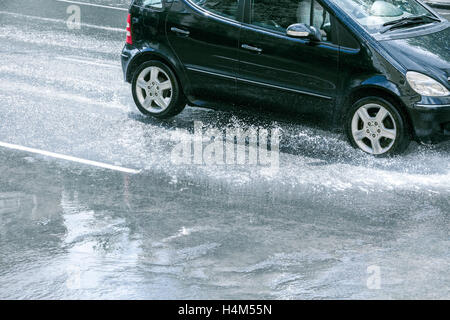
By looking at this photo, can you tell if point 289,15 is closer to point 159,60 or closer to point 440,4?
point 159,60

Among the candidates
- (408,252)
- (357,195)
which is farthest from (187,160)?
(408,252)

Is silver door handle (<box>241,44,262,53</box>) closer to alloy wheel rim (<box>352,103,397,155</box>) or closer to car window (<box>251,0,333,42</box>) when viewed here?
car window (<box>251,0,333,42</box>)

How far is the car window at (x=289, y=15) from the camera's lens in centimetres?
898

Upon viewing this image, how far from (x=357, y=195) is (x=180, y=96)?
10.3ft

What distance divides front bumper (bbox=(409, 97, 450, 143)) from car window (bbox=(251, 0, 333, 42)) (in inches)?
47.4

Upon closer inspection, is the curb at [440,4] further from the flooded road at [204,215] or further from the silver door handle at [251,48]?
the silver door handle at [251,48]

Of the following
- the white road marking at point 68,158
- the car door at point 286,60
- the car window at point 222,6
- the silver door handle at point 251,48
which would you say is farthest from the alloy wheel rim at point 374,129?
the white road marking at point 68,158

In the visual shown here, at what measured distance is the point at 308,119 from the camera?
9203mm

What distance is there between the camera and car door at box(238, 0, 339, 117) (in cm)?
891

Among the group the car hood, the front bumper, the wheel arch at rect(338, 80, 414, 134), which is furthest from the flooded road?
the car hood

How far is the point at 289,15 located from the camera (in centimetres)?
922

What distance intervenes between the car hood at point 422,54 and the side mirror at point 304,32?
68 cm

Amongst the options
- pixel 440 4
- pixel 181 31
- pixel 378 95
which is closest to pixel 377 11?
pixel 378 95
